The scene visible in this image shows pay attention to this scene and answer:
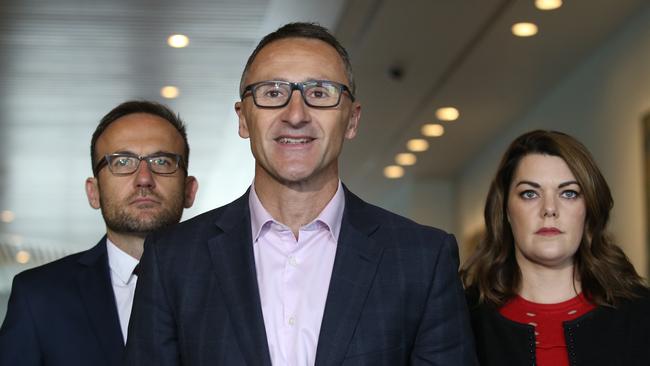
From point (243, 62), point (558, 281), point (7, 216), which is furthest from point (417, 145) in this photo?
point (558, 281)

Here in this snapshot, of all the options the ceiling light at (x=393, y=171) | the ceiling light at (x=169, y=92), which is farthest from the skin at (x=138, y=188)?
the ceiling light at (x=393, y=171)

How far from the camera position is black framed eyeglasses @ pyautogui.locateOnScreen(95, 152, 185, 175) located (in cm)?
346

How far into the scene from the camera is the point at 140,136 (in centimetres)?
352

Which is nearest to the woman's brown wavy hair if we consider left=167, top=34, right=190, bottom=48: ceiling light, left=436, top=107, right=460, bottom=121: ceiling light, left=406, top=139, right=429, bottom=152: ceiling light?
left=167, top=34, right=190, bottom=48: ceiling light

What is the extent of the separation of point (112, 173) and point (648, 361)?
169 cm

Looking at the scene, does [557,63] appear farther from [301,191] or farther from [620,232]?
[301,191]

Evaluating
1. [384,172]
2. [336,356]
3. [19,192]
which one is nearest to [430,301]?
[336,356]

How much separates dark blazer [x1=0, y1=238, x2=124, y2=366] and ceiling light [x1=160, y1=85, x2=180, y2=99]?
27.6 feet

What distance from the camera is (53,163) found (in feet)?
48.9

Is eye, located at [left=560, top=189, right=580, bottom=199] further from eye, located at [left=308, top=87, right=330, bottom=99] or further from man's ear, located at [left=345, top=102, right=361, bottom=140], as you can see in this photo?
eye, located at [left=308, top=87, right=330, bottom=99]

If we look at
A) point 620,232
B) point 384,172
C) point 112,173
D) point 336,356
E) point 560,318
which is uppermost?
point 384,172

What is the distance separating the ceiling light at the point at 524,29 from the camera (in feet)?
26.5

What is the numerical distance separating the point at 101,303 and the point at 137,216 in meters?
0.31

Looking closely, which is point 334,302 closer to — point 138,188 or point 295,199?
point 295,199
